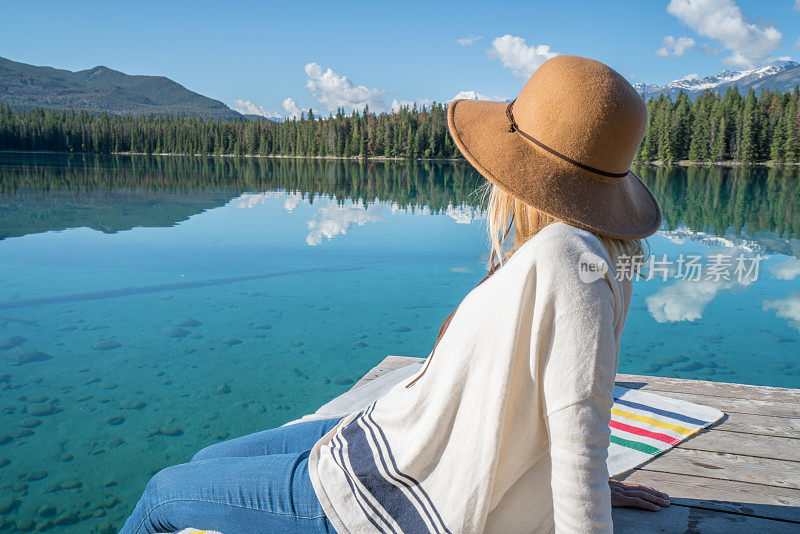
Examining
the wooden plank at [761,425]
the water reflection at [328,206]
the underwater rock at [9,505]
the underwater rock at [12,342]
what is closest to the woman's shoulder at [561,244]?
the wooden plank at [761,425]

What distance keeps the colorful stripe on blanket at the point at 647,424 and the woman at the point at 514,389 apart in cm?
155

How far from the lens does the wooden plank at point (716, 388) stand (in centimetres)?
336

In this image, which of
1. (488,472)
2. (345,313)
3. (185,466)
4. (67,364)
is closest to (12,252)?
(67,364)

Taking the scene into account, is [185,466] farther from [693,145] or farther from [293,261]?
[693,145]

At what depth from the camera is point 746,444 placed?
280 centimetres

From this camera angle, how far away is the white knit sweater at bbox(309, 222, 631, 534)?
1.12 m

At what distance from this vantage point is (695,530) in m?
2.08

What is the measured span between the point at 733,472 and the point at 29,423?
5.08 m

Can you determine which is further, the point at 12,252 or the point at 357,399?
the point at 12,252

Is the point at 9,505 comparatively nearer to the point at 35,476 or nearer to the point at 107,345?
the point at 35,476

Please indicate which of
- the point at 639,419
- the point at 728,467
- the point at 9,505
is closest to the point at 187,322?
the point at 9,505

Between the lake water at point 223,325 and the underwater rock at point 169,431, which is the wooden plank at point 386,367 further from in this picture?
the underwater rock at point 169,431

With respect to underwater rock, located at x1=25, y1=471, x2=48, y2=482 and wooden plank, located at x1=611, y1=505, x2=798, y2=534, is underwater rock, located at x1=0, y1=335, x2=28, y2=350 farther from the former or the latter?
wooden plank, located at x1=611, y1=505, x2=798, y2=534

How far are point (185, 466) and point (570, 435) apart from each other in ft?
3.66
